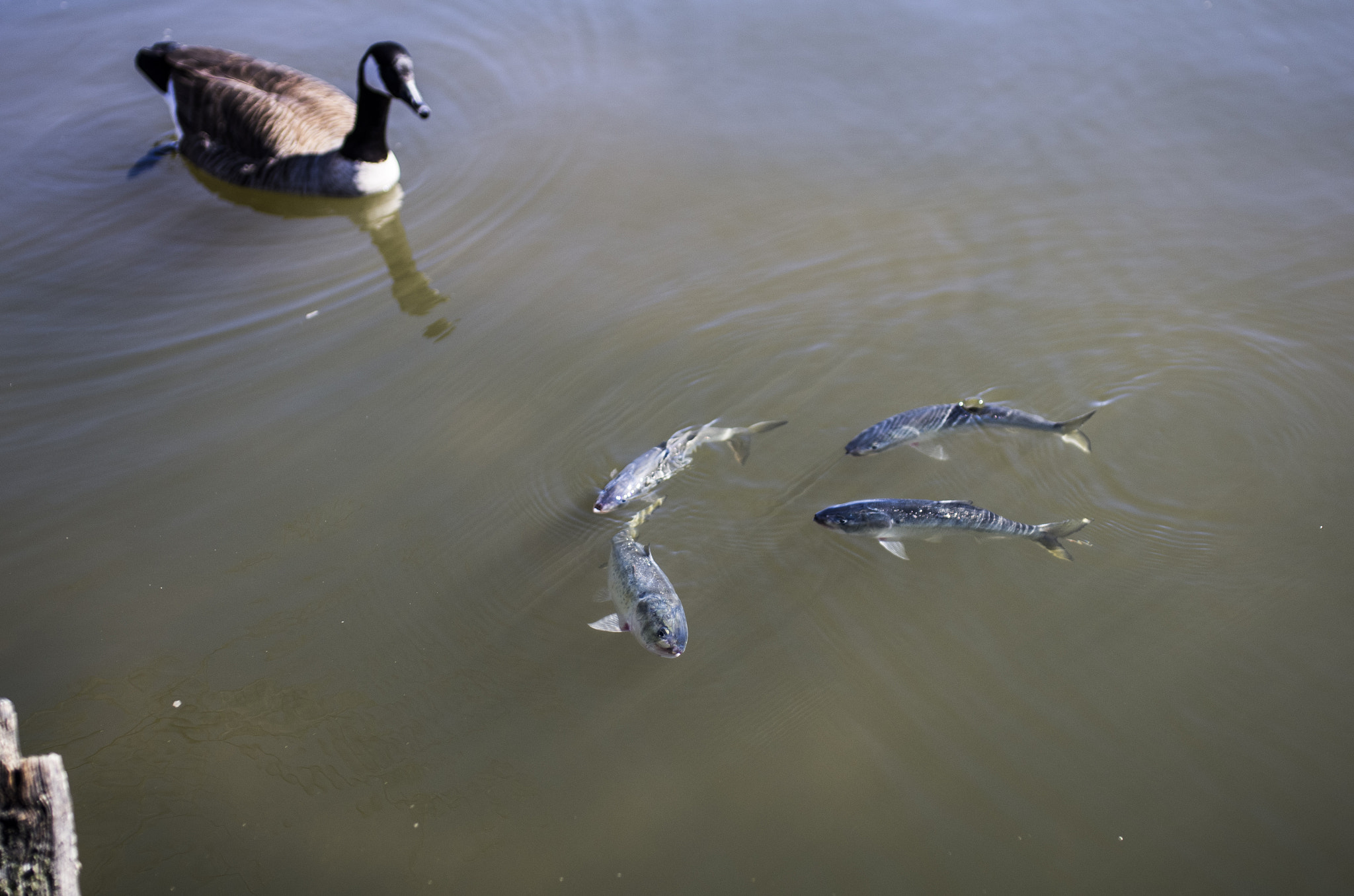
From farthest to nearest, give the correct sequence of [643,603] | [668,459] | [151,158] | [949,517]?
[151,158] < [668,459] < [949,517] < [643,603]

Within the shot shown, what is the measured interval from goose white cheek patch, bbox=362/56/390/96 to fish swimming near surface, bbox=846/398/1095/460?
4.69 meters

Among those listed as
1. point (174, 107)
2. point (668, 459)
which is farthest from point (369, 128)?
point (668, 459)

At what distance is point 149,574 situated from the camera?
4.11 metres

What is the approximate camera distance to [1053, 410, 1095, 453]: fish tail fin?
14.7 ft

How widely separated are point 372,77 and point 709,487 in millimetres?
4547

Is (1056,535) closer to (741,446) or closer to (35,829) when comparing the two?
(741,446)

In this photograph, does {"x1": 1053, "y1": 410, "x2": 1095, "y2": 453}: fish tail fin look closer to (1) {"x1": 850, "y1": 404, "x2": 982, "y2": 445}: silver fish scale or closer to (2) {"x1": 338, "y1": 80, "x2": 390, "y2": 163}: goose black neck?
(1) {"x1": 850, "y1": 404, "x2": 982, "y2": 445}: silver fish scale

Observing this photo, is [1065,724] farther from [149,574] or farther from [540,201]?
[540,201]

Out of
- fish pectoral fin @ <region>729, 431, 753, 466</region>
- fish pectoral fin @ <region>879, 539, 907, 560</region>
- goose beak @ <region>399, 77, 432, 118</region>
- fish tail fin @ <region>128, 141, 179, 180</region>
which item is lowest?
fish pectoral fin @ <region>879, 539, 907, 560</region>

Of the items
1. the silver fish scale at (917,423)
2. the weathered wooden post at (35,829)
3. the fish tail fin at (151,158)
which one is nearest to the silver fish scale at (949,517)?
the silver fish scale at (917,423)

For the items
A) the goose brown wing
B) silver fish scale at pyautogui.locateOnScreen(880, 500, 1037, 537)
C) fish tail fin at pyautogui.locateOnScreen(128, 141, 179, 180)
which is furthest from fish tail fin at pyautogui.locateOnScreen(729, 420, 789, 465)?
fish tail fin at pyautogui.locateOnScreen(128, 141, 179, 180)

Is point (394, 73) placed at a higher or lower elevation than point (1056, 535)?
higher

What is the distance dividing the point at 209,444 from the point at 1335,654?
5.51 metres

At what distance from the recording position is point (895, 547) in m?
4.00
